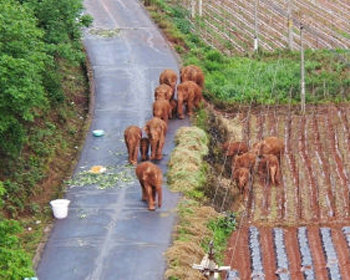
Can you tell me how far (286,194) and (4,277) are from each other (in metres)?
11.1

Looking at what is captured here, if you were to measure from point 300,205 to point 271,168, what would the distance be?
180 cm

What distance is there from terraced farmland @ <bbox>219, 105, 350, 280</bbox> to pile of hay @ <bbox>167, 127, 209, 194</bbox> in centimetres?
175

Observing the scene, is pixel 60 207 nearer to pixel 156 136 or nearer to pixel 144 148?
pixel 144 148

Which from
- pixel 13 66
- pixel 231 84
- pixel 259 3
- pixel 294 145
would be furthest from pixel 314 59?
pixel 13 66

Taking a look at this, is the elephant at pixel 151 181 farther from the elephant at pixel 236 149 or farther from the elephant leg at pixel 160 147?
the elephant at pixel 236 149

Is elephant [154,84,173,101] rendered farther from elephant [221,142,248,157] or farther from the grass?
elephant [221,142,248,157]

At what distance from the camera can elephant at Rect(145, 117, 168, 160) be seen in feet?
80.3

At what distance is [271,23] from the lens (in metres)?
43.4

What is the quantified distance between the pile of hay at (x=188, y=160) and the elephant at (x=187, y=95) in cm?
172

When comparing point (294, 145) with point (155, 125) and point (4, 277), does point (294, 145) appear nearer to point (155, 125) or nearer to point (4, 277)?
point (155, 125)

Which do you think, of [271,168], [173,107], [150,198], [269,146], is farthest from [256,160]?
[150,198]

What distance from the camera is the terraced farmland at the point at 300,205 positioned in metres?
20.8

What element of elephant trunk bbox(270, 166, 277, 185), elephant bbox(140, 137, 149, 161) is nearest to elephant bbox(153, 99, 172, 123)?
elephant bbox(140, 137, 149, 161)

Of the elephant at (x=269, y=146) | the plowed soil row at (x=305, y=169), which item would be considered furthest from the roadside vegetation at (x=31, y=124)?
the plowed soil row at (x=305, y=169)
